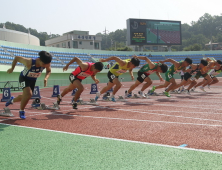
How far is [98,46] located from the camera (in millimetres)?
68375

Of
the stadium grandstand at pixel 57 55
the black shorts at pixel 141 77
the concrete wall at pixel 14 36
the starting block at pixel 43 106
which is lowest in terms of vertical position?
the starting block at pixel 43 106

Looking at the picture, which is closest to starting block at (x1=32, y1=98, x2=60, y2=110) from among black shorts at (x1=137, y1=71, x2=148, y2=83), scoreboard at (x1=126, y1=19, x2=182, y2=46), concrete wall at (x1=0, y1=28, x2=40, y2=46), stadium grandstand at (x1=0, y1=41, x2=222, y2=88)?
black shorts at (x1=137, y1=71, x2=148, y2=83)

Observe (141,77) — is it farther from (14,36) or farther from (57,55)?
(14,36)

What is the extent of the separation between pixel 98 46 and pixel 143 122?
208 feet

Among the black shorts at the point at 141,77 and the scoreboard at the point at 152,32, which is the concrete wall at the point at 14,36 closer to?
the scoreboard at the point at 152,32

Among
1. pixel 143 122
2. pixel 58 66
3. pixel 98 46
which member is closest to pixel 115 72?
pixel 143 122

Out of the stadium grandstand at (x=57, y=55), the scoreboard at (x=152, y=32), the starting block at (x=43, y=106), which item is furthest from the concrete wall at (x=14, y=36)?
the starting block at (x=43, y=106)

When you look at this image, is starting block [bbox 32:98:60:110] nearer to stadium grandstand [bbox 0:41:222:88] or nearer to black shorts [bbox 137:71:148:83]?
black shorts [bbox 137:71:148:83]

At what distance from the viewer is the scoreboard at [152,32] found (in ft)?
141

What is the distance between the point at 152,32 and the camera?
44.4 meters

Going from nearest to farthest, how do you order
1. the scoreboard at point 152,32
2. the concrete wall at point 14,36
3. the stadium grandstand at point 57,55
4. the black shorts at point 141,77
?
the black shorts at point 141,77 < the stadium grandstand at point 57,55 < the concrete wall at point 14,36 < the scoreboard at point 152,32

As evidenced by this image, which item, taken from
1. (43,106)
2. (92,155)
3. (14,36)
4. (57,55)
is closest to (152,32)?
(57,55)

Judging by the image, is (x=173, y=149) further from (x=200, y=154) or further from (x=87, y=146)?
(x=87, y=146)

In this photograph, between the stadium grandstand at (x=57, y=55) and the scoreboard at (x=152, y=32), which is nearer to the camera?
the stadium grandstand at (x=57, y=55)
